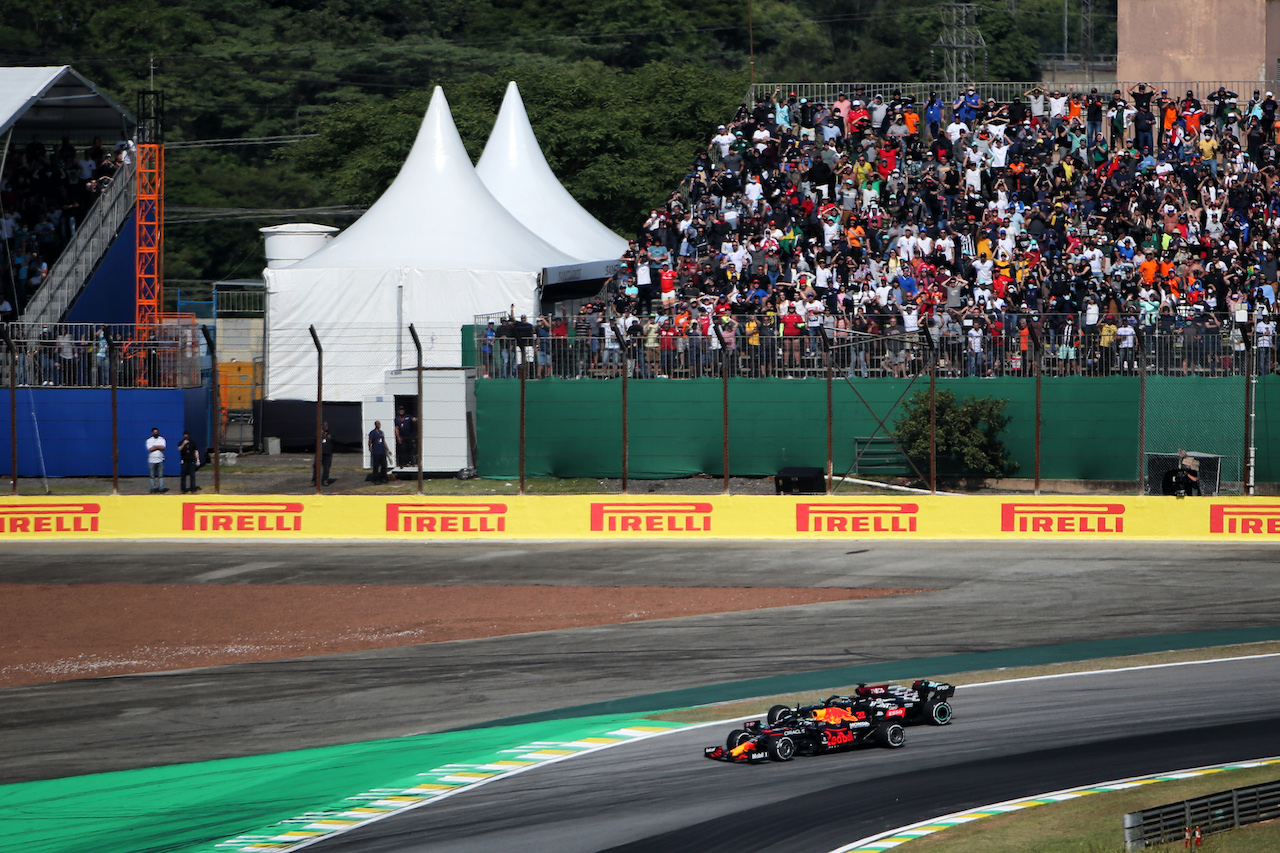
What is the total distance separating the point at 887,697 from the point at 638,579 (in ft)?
32.7

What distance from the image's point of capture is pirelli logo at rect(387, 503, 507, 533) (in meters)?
28.1

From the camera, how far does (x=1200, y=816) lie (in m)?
11.3

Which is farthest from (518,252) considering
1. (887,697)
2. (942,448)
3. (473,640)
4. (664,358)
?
(887,697)

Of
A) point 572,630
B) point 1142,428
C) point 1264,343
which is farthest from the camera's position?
point 1264,343

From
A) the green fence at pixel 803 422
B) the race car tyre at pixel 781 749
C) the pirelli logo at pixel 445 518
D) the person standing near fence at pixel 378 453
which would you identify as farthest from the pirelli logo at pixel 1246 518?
the person standing near fence at pixel 378 453

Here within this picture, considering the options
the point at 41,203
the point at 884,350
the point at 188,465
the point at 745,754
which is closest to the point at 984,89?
the point at 884,350

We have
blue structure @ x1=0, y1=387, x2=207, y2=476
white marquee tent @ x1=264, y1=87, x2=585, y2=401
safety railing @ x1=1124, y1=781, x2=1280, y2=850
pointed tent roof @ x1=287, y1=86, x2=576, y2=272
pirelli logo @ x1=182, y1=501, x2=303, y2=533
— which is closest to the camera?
safety railing @ x1=1124, y1=781, x2=1280, y2=850

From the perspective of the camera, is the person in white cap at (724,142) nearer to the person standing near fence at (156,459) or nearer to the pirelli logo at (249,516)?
the person standing near fence at (156,459)

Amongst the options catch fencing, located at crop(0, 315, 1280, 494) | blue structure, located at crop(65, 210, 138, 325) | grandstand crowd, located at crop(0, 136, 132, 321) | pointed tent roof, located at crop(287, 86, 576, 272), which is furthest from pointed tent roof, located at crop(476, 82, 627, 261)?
catch fencing, located at crop(0, 315, 1280, 494)

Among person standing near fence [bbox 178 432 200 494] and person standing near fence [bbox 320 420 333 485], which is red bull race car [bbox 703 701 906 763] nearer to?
person standing near fence [bbox 178 432 200 494]

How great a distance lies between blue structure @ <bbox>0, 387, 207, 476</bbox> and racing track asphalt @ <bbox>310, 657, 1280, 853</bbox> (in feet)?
73.7

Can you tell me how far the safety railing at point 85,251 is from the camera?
40.2m

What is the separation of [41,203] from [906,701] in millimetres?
35462

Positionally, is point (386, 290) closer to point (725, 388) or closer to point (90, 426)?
point (90, 426)
